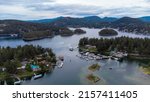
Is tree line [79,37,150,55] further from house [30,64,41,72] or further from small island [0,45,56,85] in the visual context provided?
house [30,64,41,72]

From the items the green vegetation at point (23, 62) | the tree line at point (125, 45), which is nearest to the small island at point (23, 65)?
the green vegetation at point (23, 62)

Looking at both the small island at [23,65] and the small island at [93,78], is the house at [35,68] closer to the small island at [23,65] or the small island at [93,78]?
the small island at [23,65]

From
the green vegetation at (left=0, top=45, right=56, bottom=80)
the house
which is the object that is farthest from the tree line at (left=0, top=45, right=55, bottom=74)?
the house

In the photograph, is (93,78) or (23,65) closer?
(93,78)

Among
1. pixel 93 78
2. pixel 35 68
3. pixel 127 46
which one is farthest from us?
pixel 127 46

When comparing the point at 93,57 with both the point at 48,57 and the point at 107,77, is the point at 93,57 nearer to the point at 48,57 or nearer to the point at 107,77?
the point at 48,57

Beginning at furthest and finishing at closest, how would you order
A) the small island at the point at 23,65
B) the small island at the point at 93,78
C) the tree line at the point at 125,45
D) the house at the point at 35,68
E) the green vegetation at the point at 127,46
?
the tree line at the point at 125,45
the green vegetation at the point at 127,46
the house at the point at 35,68
the small island at the point at 23,65
the small island at the point at 93,78

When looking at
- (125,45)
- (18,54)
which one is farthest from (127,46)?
(18,54)

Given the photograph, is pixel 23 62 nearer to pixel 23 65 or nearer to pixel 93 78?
pixel 23 65
